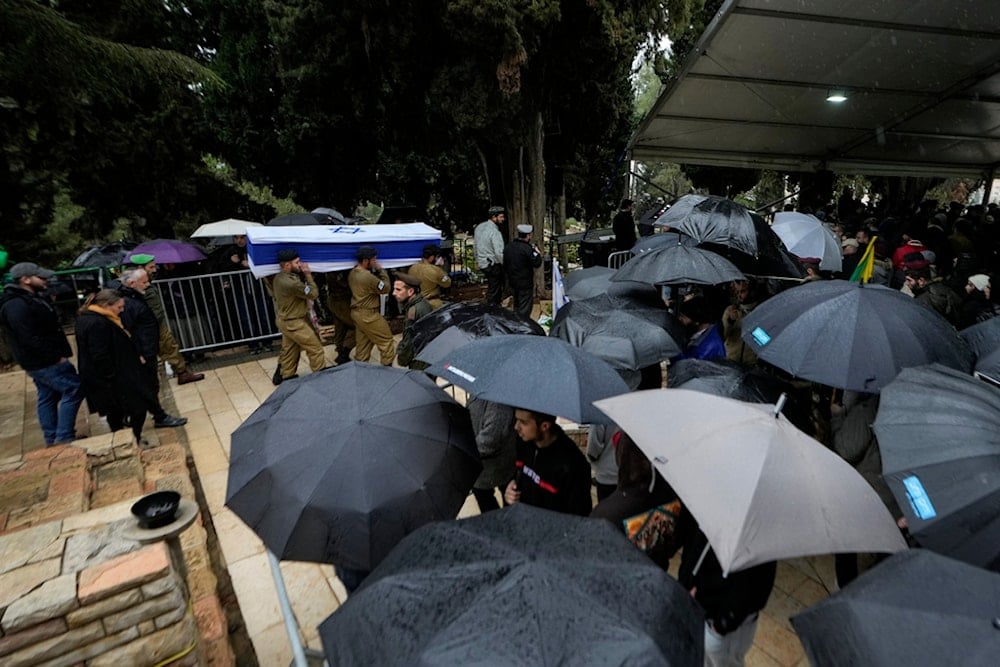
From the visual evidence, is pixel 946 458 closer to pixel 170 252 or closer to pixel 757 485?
pixel 757 485

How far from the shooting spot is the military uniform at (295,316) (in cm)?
600

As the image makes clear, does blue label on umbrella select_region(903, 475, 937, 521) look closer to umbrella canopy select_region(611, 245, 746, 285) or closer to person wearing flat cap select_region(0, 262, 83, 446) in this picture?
umbrella canopy select_region(611, 245, 746, 285)

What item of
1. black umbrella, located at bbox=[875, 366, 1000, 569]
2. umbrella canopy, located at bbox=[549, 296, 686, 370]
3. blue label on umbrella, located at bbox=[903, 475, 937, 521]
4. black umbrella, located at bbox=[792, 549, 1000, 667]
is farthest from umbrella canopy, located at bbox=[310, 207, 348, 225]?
black umbrella, located at bbox=[792, 549, 1000, 667]

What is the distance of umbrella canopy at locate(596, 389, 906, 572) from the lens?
5.80ft

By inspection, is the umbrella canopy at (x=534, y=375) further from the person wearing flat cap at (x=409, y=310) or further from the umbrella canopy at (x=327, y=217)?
the umbrella canopy at (x=327, y=217)

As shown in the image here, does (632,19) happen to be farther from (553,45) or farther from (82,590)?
(82,590)

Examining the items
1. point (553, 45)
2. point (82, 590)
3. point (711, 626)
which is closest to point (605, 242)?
point (553, 45)

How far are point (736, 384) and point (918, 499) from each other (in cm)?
112

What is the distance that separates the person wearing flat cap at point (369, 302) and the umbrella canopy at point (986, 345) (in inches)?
208

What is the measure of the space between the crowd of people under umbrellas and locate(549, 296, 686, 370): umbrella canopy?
0.17 m

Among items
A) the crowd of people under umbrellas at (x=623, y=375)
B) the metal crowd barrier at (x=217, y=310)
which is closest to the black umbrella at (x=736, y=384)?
the crowd of people under umbrellas at (x=623, y=375)

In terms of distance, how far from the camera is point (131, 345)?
4.98 metres

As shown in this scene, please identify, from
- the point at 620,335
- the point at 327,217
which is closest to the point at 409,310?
the point at 620,335

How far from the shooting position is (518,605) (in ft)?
4.31
